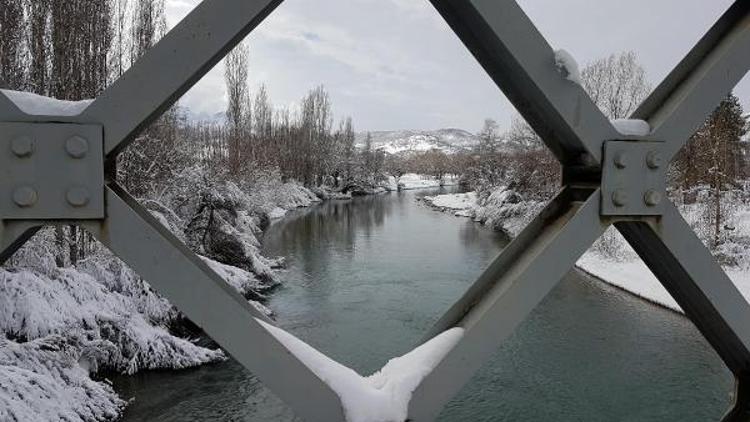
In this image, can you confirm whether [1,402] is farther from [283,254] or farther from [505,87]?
[283,254]

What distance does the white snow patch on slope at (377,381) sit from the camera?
98cm

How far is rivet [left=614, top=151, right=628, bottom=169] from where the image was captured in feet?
3.55

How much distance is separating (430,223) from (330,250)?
31.5 feet

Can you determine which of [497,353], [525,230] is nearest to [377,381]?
[525,230]

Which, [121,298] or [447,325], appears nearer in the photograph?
[447,325]

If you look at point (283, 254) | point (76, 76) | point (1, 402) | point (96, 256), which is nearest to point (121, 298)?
point (96, 256)

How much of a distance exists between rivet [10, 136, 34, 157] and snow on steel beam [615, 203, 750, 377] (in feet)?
3.90

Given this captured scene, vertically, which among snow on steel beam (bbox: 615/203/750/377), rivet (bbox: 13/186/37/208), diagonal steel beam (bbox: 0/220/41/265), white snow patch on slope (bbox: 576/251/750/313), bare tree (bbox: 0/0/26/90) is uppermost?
bare tree (bbox: 0/0/26/90)

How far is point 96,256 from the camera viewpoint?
10219mm

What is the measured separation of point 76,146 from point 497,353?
9.50 metres

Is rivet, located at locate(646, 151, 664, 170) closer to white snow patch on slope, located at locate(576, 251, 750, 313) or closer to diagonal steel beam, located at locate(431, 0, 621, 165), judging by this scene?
diagonal steel beam, located at locate(431, 0, 621, 165)

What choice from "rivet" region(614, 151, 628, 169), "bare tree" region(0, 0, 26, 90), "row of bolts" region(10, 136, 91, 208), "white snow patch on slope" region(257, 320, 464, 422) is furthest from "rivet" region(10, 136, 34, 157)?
"bare tree" region(0, 0, 26, 90)

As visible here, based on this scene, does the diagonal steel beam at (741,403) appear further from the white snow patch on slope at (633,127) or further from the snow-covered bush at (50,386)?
the snow-covered bush at (50,386)

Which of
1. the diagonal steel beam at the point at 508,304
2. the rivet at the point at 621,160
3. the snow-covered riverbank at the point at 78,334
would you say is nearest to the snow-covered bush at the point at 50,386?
the snow-covered riverbank at the point at 78,334
